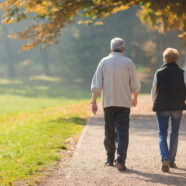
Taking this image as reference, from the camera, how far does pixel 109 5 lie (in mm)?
16516

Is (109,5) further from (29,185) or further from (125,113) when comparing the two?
(29,185)

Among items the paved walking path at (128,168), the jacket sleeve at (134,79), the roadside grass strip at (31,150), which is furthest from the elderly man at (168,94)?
the roadside grass strip at (31,150)

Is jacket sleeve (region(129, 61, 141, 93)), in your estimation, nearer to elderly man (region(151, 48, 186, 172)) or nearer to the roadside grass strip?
Result: elderly man (region(151, 48, 186, 172))

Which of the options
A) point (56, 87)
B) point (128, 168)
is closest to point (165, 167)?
point (128, 168)

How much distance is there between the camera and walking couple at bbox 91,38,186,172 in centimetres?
658

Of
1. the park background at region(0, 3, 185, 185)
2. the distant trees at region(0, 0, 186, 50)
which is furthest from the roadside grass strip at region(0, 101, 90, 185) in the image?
the distant trees at region(0, 0, 186, 50)

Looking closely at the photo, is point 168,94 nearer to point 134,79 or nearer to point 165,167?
point 134,79

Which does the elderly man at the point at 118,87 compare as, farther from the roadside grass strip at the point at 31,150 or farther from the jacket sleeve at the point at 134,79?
the roadside grass strip at the point at 31,150

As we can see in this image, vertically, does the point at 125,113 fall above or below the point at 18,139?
above

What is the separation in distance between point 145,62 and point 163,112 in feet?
133

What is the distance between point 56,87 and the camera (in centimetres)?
5275

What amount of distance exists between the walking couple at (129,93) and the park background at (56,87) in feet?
4.50

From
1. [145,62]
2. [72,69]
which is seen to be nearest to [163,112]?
[145,62]

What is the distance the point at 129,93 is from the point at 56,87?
1824 inches
